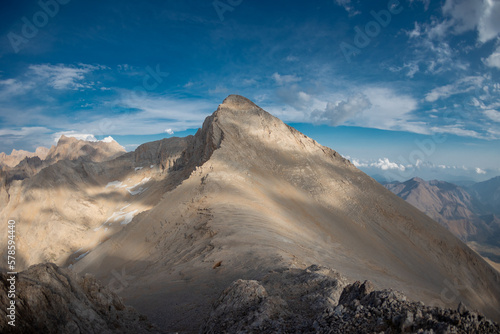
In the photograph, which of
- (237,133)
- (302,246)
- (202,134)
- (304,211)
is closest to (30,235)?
(202,134)

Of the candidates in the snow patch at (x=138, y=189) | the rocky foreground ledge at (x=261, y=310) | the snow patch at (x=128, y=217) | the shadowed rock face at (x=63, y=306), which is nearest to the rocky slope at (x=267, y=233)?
the shadowed rock face at (x=63, y=306)

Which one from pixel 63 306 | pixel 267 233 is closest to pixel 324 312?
pixel 63 306

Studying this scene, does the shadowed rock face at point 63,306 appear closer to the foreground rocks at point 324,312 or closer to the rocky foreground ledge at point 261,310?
the rocky foreground ledge at point 261,310

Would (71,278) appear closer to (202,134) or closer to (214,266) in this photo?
(214,266)

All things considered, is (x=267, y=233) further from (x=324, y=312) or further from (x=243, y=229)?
(x=324, y=312)

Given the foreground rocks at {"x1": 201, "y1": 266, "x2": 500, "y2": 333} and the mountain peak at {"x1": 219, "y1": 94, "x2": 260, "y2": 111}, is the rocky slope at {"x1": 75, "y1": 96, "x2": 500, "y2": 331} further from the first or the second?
the foreground rocks at {"x1": 201, "y1": 266, "x2": 500, "y2": 333}
